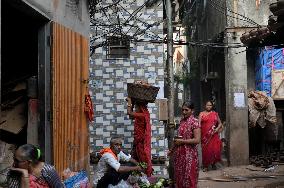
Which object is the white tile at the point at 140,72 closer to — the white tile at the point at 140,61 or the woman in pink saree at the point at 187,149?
the white tile at the point at 140,61

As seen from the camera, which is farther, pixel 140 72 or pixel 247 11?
pixel 247 11

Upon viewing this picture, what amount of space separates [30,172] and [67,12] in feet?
11.6

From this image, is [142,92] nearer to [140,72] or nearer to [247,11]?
[140,72]

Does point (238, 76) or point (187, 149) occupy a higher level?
point (238, 76)

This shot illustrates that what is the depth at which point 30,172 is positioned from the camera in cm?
400

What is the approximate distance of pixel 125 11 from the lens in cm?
1273

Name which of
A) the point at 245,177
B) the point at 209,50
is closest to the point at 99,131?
the point at 245,177

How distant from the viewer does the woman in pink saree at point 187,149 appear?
22.9 ft

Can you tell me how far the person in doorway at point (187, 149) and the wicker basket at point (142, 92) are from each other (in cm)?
298

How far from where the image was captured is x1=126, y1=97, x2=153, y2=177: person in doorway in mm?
10141

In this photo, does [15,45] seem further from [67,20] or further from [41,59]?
[41,59]

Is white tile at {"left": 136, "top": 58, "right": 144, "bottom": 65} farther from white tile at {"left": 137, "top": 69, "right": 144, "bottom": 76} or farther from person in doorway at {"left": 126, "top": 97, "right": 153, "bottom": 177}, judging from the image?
person in doorway at {"left": 126, "top": 97, "right": 153, "bottom": 177}

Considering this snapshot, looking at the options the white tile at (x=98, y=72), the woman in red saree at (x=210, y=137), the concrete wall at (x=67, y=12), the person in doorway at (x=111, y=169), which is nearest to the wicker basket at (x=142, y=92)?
the concrete wall at (x=67, y=12)

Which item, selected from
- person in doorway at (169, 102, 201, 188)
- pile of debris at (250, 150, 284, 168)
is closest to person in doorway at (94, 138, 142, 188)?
person in doorway at (169, 102, 201, 188)
